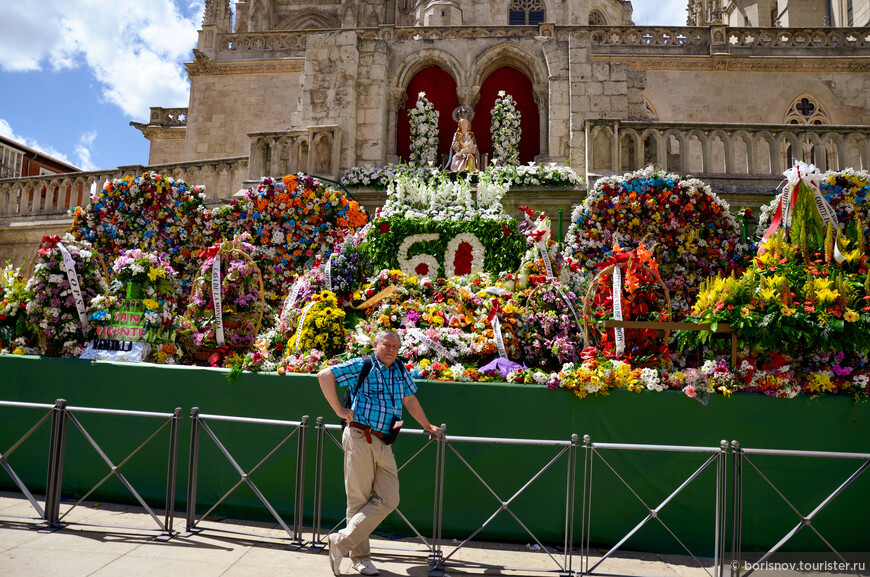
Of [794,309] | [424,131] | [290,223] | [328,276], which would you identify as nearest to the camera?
[794,309]

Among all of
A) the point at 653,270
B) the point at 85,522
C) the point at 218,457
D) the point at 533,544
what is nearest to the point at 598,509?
the point at 533,544

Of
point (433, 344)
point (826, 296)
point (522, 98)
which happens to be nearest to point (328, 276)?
point (433, 344)

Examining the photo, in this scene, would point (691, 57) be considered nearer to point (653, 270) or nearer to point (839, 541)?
point (653, 270)

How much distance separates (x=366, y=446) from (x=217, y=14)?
78.5 ft

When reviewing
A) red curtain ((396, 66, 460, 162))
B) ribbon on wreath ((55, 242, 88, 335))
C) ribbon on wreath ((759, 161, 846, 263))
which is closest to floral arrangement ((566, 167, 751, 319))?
ribbon on wreath ((759, 161, 846, 263))

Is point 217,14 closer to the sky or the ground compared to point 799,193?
closer to the sky

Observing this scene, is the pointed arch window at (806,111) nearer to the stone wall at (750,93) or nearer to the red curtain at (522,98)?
the stone wall at (750,93)

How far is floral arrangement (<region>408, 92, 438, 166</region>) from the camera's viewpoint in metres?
14.2

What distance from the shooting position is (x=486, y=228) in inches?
355

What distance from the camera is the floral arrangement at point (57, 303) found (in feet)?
24.4

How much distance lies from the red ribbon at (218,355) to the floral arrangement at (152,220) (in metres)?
2.56

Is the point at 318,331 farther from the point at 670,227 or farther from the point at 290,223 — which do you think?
the point at 670,227

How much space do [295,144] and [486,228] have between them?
16.1ft

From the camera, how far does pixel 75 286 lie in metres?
7.52
